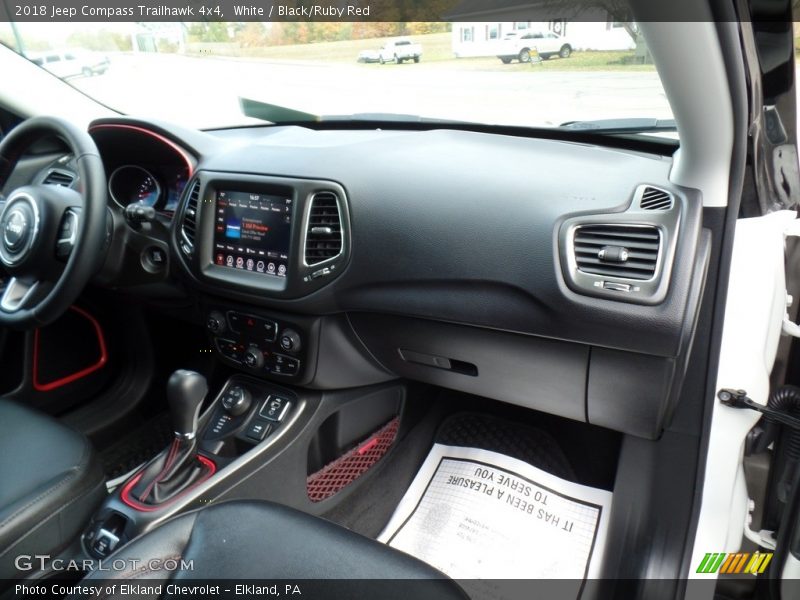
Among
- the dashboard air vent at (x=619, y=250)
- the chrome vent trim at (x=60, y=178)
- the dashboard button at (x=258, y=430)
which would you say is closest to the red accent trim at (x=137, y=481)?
the dashboard button at (x=258, y=430)

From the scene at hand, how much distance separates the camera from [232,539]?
2.99ft

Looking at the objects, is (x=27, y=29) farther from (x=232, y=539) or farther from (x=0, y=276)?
(x=232, y=539)

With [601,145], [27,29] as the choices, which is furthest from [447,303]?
[27,29]

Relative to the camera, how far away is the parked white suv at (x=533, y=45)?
1.22m

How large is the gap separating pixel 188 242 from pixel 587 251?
0.93m

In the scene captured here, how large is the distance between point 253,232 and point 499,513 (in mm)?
884

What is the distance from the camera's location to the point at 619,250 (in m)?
0.99

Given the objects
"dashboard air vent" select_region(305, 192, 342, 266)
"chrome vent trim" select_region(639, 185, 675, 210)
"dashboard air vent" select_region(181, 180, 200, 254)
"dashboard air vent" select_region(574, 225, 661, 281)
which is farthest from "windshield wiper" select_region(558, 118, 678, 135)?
"dashboard air vent" select_region(181, 180, 200, 254)

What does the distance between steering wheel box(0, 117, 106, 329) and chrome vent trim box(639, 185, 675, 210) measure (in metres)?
1.05

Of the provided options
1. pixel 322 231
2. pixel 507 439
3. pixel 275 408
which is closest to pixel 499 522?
pixel 507 439

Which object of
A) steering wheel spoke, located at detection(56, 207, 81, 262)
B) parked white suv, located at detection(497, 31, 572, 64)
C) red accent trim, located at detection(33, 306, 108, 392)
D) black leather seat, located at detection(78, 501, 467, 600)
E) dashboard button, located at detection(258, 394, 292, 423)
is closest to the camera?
black leather seat, located at detection(78, 501, 467, 600)

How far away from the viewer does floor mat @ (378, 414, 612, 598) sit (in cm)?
140

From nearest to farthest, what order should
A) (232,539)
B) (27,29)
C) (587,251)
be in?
(232,539)
(587,251)
(27,29)

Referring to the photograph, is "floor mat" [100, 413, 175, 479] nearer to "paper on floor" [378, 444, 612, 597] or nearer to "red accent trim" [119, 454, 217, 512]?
"red accent trim" [119, 454, 217, 512]
